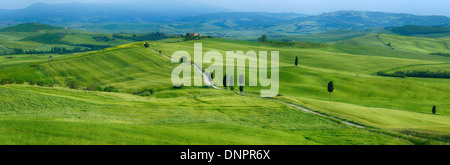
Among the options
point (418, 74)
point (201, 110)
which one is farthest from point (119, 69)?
point (418, 74)

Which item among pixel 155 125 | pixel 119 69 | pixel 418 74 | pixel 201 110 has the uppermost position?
pixel 155 125

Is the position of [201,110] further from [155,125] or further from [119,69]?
[119,69]

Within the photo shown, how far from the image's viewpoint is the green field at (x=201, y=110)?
25.9 meters

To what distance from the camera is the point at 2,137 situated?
880 inches

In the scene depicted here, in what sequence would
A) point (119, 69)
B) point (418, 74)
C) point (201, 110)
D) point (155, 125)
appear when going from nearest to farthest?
1. point (155, 125)
2. point (201, 110)
3. point (119, 69)
4. point (418, 74)

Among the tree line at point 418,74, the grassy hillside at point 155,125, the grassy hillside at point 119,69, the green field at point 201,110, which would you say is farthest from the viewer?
the tree line at point 418,74

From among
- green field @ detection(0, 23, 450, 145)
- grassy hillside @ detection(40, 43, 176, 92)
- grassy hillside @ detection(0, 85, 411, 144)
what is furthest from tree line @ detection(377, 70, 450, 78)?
grassy hillside @ detection(40, 43, 176, 92)

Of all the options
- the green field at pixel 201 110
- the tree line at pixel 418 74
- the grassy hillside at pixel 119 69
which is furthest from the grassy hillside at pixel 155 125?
the tree line at pixel 418 74

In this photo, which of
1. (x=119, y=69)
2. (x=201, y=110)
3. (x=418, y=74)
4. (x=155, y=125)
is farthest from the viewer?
(x=418, y=74)

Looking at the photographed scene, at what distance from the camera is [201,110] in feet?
159

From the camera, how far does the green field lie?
1021 inches

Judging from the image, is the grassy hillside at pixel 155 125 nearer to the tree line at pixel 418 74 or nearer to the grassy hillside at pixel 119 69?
the grassy hillside at pixel 119 69

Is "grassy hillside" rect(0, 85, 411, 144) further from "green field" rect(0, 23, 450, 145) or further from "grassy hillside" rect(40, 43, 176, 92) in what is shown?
"grassy hillside" rect(40, 43, 176, 92)
